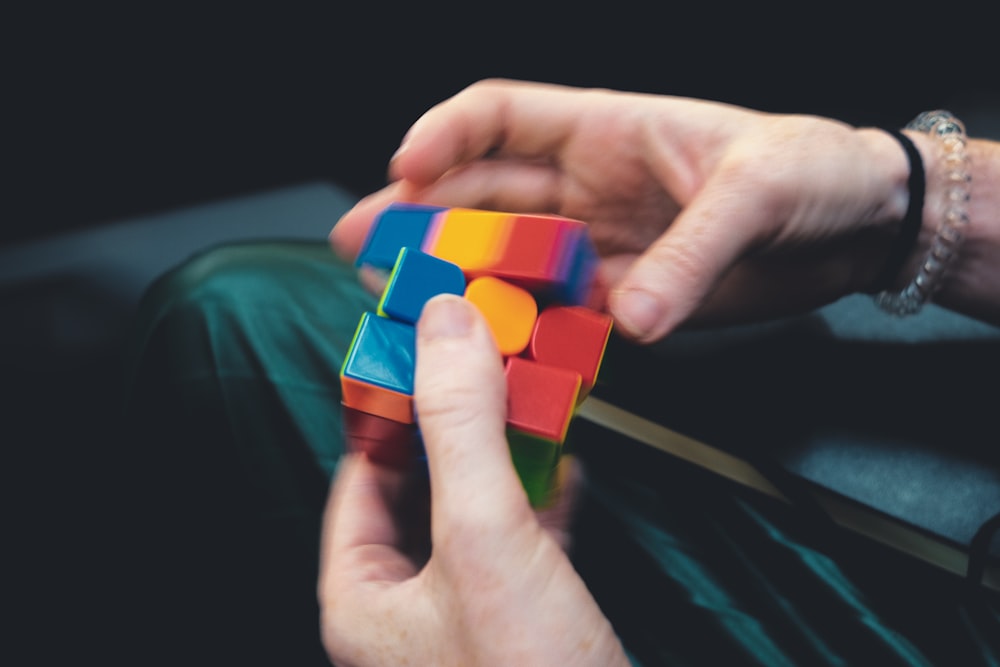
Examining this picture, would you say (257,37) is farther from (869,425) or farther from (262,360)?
(869,425)

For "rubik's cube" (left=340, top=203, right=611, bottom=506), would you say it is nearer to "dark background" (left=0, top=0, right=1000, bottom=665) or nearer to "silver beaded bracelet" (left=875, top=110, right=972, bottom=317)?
"silver beaded bracelet" (left=875, top=110, right=972, bottom=317)

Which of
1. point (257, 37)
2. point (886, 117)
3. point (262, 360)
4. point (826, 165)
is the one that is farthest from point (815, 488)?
point (257, 37)

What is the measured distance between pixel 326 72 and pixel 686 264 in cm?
80

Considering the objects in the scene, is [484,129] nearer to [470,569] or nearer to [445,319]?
[445,319]

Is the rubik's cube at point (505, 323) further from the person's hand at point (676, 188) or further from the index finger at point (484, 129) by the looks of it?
the index finger at point (484, 129)

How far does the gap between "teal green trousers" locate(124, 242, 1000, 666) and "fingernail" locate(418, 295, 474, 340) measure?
296mm

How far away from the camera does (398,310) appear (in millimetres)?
511

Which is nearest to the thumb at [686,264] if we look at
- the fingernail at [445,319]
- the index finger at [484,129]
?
the fingernail at [445,319]

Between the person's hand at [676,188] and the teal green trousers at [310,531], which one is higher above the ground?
the person's hand at [676,188]

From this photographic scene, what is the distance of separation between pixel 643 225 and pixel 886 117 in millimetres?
581

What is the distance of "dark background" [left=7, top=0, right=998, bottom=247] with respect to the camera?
1.02 meters

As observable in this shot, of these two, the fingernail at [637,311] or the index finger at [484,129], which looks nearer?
the fingernail at [637,311]

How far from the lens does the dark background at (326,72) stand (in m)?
1.02

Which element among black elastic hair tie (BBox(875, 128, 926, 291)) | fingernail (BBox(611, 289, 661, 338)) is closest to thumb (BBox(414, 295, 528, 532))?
fingernail (BBox(611, 289, 661, 338))
